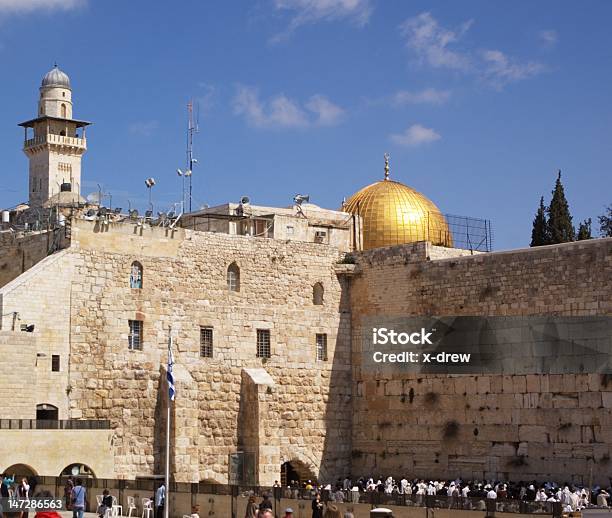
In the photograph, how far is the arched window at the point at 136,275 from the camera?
2855 centimetres

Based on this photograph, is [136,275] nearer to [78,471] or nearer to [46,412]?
[46,412]

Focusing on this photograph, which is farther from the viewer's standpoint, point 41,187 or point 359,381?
point 41,187

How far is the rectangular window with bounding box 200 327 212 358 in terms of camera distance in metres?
29.6

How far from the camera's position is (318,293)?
32.0 metres

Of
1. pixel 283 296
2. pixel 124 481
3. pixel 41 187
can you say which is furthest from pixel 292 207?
pixel 41 187

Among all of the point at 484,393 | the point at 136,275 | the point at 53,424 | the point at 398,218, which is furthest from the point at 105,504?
the point at 398,218

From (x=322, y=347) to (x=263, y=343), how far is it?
183 centimetres

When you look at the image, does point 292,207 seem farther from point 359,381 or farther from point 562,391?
point 562,391

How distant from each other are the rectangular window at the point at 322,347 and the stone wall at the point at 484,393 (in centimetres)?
83

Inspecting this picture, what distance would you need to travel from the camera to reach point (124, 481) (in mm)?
23875

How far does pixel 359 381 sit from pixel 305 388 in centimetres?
154

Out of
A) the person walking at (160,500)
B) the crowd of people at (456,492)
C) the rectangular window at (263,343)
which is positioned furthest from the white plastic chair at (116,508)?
the rectangular window at (263,343)

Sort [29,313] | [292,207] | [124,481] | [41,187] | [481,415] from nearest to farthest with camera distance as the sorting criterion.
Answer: [124,481] → [29,313] → [481,415] → [292,207] → [41,187]

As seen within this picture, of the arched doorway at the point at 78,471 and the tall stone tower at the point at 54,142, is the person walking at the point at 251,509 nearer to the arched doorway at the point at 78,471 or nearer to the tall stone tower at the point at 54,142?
the arched doorway at the point at 78,471
